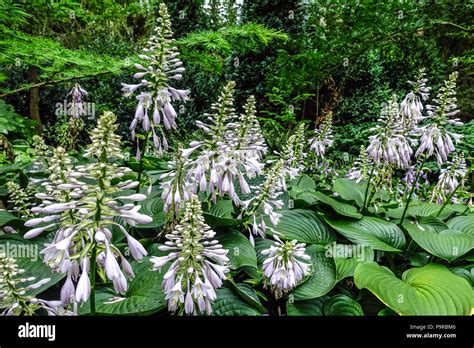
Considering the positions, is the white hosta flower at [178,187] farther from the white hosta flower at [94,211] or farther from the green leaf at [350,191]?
the green leaf at [350,191]

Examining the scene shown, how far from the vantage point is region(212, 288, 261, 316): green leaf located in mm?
1664

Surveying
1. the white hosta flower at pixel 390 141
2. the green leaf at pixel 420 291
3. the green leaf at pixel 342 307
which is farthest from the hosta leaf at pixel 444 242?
the green leaf at pixel 342 307

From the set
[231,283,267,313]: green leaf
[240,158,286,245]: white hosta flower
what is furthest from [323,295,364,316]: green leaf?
[240,158,286,245]: white hosta flower

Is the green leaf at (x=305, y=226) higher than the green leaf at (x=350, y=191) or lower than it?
lower

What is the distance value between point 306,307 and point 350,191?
1.54m

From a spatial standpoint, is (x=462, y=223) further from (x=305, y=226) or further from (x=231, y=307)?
(x=231, y=307)

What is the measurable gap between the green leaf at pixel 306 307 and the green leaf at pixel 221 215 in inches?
20.2

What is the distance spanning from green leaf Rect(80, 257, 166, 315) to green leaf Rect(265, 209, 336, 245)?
0.84 meters

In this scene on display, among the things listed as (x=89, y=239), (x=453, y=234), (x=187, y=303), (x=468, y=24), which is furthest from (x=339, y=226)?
(x=468, y=24)

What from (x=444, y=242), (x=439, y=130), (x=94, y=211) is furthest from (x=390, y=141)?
(x=94, y=211)

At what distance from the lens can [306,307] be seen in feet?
6.20

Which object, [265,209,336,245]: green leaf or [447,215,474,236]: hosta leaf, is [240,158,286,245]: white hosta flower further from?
[447,215,474,236]: hosta leaf

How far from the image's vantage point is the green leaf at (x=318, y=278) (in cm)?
187

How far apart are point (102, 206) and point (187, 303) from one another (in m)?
0.50
